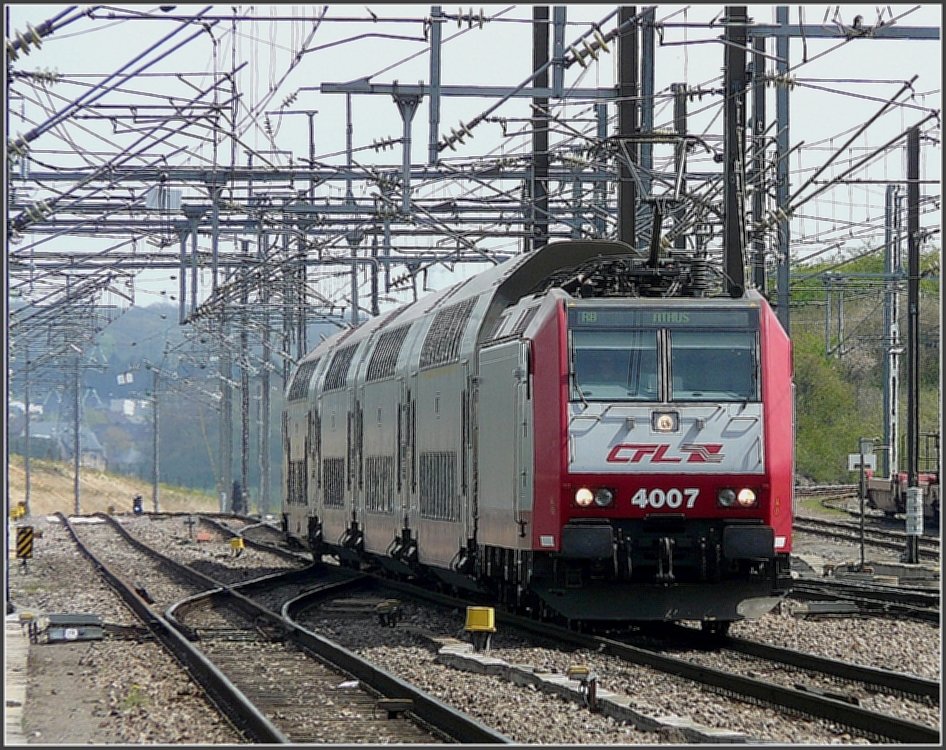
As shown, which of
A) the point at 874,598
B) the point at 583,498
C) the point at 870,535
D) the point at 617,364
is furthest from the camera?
the point at 870,535

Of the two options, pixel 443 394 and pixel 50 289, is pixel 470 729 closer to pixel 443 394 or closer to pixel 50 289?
pixel 443 394

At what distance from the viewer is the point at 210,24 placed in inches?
826

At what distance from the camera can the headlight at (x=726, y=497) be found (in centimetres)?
1691

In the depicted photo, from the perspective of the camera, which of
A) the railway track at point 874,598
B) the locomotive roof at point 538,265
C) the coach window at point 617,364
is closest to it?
the coach window at point 617,364

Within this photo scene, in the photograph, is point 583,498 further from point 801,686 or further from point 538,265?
point 538,265

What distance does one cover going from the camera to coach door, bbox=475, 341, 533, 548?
681 inches

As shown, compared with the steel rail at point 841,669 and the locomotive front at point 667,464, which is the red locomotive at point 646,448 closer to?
the locomotive front at point 667,464

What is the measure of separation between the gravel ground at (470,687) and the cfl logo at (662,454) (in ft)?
6.10

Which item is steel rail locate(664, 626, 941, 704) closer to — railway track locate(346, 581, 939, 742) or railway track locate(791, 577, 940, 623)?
railway track locate(346, 581, 939, 742)

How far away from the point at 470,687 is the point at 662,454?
3.56 m

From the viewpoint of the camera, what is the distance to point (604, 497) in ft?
55.2

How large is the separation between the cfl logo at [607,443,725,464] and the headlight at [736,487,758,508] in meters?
0.36

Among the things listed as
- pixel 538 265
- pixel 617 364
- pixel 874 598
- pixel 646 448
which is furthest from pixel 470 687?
pixel 874 598

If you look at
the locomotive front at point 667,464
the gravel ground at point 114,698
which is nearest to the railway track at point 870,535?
the gravel ground at point 114,698
